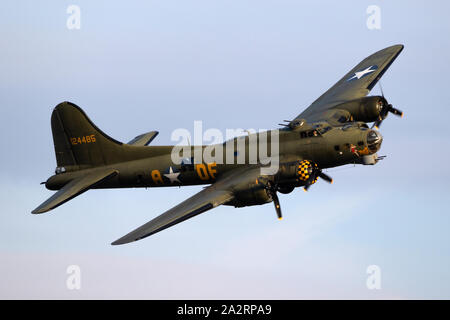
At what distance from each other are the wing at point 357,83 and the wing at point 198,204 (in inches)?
287

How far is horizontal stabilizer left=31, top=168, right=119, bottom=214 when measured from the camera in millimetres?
39312

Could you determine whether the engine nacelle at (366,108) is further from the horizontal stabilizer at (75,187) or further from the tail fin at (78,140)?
the horizontal stabilizer at (75,187)

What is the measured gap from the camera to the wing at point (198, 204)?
3503 centimetres

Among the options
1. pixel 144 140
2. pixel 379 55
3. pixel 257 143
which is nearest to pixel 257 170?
pixel 257 143

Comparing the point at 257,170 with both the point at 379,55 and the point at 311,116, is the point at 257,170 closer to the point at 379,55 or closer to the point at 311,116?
the point at 311,116

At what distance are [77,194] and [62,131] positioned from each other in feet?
14.7

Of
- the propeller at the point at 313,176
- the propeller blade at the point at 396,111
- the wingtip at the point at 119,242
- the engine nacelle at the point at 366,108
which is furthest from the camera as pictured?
the propeller blade at the point at 396,111

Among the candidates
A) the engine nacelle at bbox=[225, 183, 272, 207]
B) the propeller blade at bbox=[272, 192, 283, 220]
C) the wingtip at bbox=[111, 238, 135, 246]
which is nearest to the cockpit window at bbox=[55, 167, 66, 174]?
the wingtip at bbox=[111, 238, 135, 246]

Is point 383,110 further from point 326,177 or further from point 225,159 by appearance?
point 225,159

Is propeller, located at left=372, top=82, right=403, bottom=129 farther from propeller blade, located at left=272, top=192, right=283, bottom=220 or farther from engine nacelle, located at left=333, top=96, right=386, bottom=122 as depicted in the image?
propeller blade, located at left=272, top=192, right=283, bottom=220

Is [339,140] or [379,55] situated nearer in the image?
[339,140]

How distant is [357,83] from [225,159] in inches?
480

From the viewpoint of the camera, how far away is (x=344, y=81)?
160 ft

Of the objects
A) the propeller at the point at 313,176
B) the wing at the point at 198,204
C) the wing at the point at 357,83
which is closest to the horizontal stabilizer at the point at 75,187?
the wing at the point at 198,204
